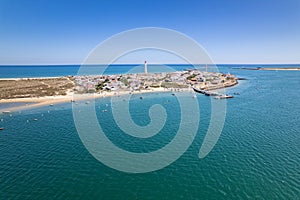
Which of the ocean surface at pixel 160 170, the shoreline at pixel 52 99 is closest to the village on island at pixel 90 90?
the shoreline at pixel 52 99

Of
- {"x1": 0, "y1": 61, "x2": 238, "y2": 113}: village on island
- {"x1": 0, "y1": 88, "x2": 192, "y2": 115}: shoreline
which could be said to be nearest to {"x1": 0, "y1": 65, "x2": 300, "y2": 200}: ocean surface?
{"x1": 0, "y1": 88, "x2": 192, "y2": 115}: shoreline

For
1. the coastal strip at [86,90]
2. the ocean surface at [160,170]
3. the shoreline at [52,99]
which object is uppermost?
the coastal strip at [86,90]

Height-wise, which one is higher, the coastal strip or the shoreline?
the coastal strip

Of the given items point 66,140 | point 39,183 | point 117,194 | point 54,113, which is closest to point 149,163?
point 117,194

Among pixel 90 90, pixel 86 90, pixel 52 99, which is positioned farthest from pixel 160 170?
pixel 86 90

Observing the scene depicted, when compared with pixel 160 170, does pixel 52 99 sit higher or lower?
higher

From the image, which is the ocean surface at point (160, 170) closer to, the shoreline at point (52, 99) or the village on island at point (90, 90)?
the shoreline at point (52, 99)

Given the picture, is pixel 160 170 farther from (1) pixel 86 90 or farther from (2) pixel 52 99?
(1) pixel 86 90

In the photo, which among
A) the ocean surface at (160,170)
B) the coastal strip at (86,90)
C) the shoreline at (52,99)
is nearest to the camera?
the ocean surface at (160,170)

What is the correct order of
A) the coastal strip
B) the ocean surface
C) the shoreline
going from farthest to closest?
the coastal strip
the shoreline
the ocean surface

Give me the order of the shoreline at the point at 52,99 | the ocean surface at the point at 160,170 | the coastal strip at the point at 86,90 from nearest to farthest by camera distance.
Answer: the ocean surface at the point at 160,170 → the shoreline at the point at 52,99 → the coastal strip at the point at 86,90

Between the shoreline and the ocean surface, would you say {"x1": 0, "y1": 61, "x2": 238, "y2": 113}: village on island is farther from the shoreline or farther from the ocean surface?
the ocean surface
